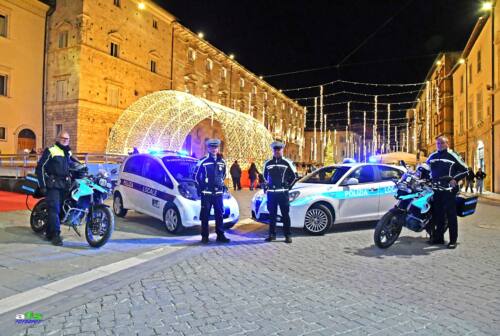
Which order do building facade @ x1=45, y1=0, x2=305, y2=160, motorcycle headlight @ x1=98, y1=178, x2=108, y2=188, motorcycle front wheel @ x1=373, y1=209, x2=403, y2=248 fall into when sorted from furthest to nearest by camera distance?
building facade @ x1=45, y1=0, x2=305, y2=160 → motorcycle headlight @ x1=98, y1=178, x2=108, y2=188 → motorcycle front wheel @ x1=373, y1=209, x2=403, y2=248

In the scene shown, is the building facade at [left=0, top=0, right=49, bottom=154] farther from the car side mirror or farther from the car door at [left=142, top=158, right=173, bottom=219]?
the car side mirror

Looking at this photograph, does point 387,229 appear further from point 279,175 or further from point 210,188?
point 210,188

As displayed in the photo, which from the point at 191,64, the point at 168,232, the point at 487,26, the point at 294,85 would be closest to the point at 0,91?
the point at 191,64

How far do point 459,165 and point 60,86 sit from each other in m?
27.5

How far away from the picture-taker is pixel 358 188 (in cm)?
936

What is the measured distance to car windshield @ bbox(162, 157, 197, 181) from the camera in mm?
9447

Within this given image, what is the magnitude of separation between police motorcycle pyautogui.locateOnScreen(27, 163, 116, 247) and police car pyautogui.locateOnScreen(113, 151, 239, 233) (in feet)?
5.64

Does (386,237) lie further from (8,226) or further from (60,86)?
(60,86)

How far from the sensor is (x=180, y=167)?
9.87m

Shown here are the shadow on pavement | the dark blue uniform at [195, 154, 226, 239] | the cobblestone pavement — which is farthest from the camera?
the dark blue uniform at [195, 154, 226, 239]

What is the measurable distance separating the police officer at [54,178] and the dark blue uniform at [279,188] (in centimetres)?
371

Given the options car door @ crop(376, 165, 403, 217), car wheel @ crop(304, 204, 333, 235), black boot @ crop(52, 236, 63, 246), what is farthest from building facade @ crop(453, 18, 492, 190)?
black boot @ crop(52, 236, 63, 246)

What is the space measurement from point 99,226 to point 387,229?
5116 mm

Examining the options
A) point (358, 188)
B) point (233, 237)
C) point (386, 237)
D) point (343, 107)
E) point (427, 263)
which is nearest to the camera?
point (427, 263)
